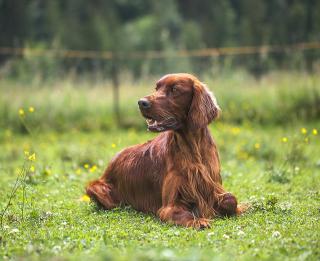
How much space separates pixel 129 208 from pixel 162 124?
1.18 metres

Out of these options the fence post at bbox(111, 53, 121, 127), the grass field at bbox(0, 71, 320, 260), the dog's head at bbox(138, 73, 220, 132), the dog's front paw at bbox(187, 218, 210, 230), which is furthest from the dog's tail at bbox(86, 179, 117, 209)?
the fence post at bbox(111, 53, 121, 127)

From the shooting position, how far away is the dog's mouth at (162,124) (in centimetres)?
518

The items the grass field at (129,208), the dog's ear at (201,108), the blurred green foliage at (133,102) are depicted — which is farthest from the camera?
the blurred green foliage at (133,102)

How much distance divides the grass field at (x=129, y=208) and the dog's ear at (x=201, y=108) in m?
0.87

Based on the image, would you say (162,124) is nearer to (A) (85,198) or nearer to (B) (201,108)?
(B) (201,108)

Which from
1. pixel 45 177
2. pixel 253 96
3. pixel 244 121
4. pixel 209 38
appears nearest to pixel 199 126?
pixel 45 177

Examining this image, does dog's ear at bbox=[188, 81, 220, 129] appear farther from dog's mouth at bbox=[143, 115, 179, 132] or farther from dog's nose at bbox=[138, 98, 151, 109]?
dog's nose at bbox=[138, 98, 151, 109]

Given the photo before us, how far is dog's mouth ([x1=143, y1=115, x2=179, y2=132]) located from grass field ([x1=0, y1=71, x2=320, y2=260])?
0.82 meters

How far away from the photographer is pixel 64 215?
5.82m

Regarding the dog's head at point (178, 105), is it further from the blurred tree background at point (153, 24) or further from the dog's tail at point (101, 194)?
the blurred tree background at point (153, 24)

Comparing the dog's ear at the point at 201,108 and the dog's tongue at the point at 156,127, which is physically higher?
the dog's ear at the point at 201,108

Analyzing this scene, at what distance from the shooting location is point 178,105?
5.32 meters

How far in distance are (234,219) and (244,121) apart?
287 inches

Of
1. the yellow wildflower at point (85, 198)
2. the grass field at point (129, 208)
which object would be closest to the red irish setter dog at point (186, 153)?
the grass field at point (129, 208)
